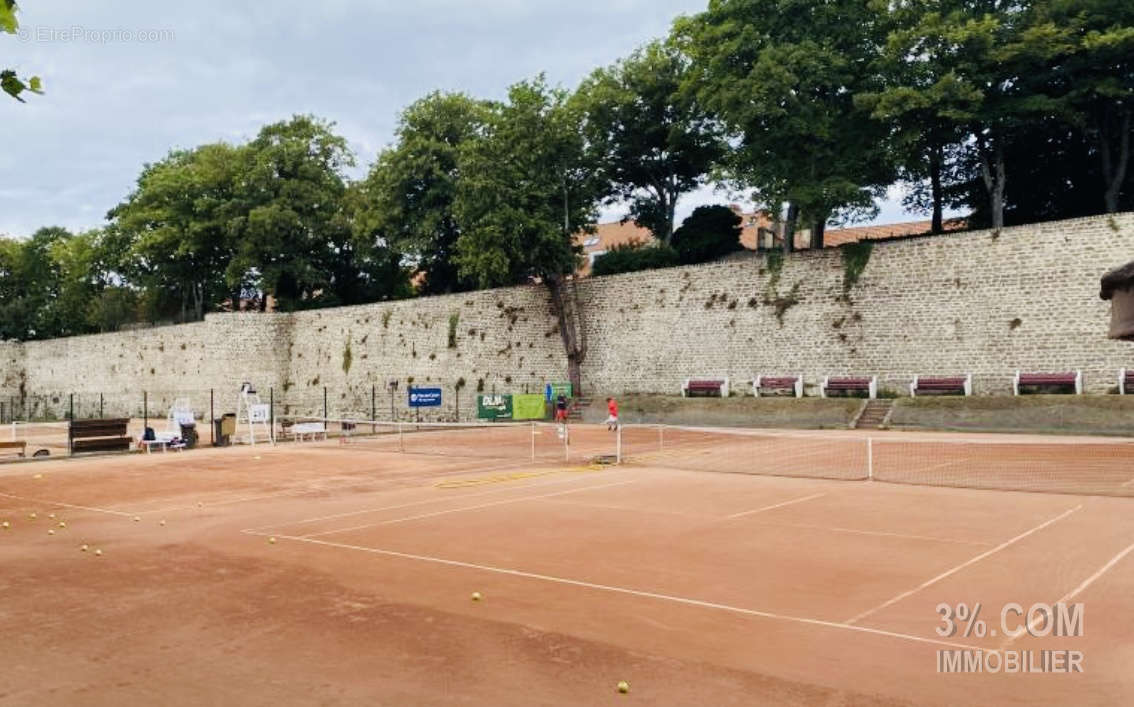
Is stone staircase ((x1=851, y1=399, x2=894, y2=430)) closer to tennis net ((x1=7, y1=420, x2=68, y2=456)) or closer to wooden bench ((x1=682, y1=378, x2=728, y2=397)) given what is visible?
wooden bench ((x1=682, y1=378, x2=728, y2=397))

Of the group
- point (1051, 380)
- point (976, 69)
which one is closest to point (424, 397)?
point (1051, 380)

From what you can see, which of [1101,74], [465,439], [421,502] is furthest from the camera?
[1101,74]

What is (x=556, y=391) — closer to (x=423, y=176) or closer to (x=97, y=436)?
(x=423, y=176)

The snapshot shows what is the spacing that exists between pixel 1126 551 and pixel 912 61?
2704 centimetres

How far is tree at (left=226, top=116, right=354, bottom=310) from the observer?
2019 inches

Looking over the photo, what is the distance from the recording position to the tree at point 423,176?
4788cm

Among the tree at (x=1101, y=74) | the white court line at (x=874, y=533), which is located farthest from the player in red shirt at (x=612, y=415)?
the tree at (x=1101, y=74)

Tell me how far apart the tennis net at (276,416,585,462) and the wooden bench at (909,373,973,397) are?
462 inches

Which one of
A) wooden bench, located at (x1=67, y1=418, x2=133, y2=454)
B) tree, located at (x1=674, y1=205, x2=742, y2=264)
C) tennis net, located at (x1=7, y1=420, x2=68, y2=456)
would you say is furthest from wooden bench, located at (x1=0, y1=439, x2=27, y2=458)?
tree, located at (x1=674, y1=205, x2=742, y2=264)

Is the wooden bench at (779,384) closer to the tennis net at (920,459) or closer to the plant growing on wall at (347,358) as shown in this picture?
the tennis net at (920,459)

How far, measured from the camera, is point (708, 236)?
42438 mm

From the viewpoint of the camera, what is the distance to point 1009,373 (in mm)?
29172

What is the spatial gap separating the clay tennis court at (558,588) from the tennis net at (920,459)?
0.31 meters

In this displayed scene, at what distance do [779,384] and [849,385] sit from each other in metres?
2.98
